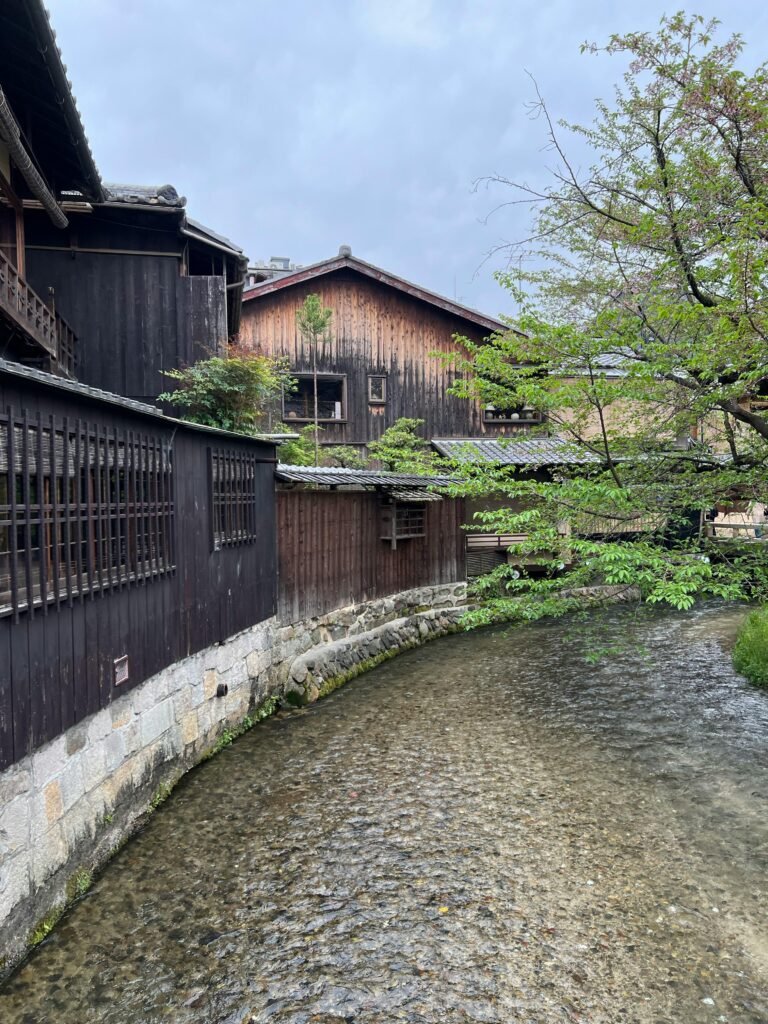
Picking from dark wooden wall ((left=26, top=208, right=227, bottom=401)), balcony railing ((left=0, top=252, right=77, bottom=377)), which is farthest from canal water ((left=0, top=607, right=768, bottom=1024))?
dark wooden wall ((left=26, top=208, right=227, bottom=401))

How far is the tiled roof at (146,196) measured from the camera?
37.1 feet

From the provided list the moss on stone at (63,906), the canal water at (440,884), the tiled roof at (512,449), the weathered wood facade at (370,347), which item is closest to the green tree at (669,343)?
the canal water at (440,884)

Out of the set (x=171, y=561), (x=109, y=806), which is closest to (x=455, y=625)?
(x=171, y=561)

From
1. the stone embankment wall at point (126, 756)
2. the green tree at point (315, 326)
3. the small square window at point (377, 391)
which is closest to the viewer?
the stone embankment wall at point (126, 756)

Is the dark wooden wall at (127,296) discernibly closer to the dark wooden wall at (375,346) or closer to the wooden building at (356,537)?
the wooden building at (356,537)

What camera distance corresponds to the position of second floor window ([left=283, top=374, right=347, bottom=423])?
1895cm

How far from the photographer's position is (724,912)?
4.65 metres

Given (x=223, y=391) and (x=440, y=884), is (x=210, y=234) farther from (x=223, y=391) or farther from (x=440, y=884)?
(x=440, y=884)

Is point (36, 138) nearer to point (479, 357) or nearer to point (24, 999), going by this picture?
point (479, 357)

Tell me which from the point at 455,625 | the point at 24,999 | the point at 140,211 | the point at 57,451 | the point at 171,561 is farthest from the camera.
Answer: the point at 455,625

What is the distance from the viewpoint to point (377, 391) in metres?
19.3

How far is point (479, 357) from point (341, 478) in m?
3.52

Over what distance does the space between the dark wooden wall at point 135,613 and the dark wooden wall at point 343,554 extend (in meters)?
0.56

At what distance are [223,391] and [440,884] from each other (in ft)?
29.3
